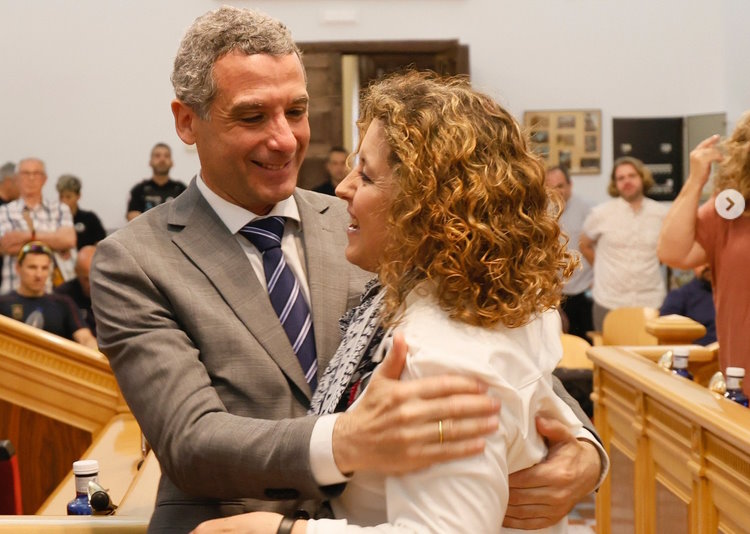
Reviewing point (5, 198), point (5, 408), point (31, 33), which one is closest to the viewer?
point (5, 408)

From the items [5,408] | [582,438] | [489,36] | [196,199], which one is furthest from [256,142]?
[489,36]

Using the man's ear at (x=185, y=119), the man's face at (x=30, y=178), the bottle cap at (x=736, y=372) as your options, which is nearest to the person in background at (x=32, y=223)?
the man's face at (x=30, y=178)

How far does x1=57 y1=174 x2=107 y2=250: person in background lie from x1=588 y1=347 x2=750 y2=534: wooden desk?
5.79 meters

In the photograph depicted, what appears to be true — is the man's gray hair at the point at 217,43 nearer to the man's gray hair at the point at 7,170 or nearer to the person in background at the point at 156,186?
the person in background at the point at 156,186

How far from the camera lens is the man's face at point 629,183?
8789 millimetres

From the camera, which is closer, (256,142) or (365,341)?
(365,341)

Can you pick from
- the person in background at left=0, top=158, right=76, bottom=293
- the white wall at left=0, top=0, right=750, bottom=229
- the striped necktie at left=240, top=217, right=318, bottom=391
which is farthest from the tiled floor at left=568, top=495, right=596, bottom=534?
the white wall at left=0, top=0, right=750, bottom=229

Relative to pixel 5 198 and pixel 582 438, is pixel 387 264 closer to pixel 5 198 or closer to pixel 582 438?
pixel 582 438

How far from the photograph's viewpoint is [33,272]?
6453 mm

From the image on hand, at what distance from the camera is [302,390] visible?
1.94 metres

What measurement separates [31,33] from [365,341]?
9.41 m

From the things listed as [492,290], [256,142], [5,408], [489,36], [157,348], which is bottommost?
[5,408]

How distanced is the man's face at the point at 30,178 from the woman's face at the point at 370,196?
774cm

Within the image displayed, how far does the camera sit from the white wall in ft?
33.7
